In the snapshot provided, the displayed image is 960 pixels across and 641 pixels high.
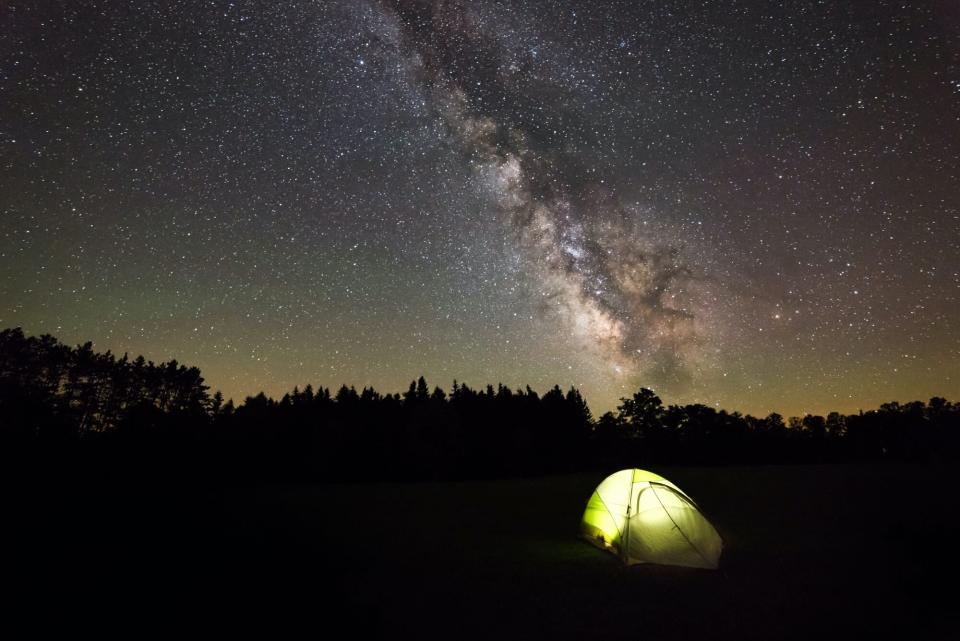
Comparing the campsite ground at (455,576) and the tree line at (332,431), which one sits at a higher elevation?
the tree line at (332,431)

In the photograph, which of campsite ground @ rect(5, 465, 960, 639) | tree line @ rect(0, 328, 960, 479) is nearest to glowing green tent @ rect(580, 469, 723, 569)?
campsite ground @ rect(5, 465, 960, 639)

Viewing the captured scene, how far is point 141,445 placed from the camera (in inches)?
1656

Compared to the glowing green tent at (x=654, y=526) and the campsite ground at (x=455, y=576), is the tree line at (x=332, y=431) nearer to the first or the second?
the campsite ground at (x=455, y=576)

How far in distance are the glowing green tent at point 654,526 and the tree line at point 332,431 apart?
3720 centimetres

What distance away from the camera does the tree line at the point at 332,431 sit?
143ft

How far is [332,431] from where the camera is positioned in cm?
4678

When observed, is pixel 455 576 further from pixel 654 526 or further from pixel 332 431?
pixel 332 431

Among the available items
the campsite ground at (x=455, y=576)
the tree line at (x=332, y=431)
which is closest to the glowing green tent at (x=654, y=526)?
the campsite ground at (x=455, y=576)

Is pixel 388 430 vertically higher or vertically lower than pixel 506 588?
higher

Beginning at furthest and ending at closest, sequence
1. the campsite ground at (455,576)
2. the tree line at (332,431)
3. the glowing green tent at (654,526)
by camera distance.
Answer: the tree line at (332,431), the glowing green tent at (654,526), the campsite ground at (455,576)

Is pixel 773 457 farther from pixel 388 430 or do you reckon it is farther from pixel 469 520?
pixel 469 520

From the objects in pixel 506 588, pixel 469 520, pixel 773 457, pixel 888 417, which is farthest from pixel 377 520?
pixel 888 417

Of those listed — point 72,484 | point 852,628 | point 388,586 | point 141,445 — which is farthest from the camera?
point 141,445

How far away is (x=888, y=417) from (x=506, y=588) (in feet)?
336
